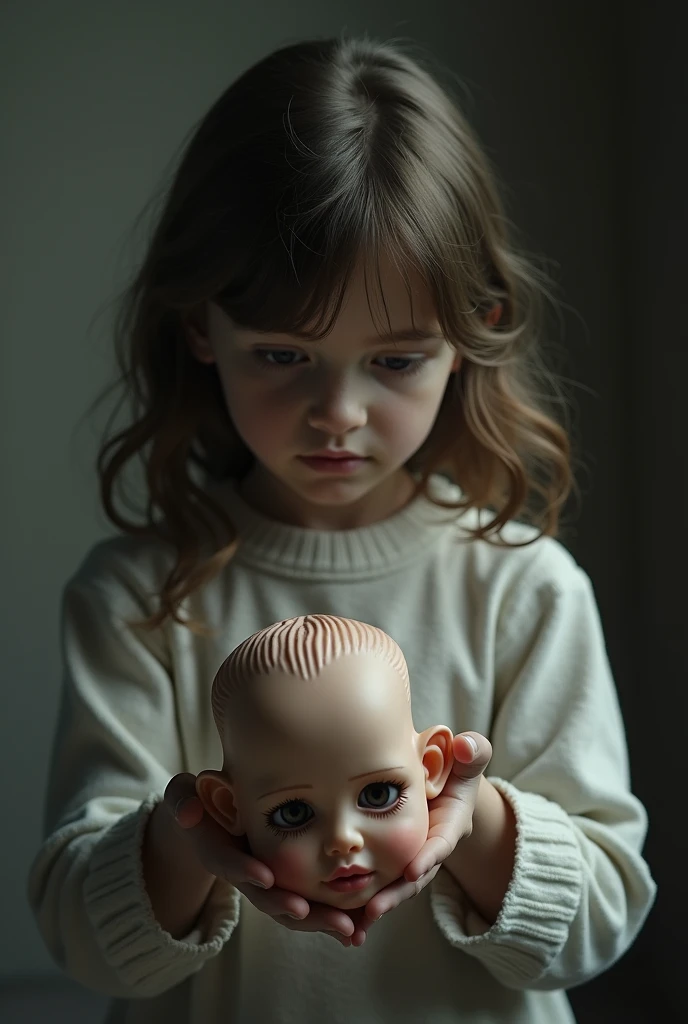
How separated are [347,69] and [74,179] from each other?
59 centimetres

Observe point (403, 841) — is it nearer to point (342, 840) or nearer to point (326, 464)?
point (342, 840)

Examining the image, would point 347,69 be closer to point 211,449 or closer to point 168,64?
point 211,449

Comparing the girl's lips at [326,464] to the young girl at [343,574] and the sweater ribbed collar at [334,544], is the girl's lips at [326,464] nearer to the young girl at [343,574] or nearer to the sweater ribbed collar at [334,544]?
the young girl at [343,574]

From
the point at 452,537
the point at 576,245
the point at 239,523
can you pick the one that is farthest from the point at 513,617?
the point at 576,245

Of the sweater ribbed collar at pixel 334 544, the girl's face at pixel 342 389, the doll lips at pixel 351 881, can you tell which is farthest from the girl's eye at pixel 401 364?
the doll lips at pixel 351 881

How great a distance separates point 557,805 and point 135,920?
363 millimetres

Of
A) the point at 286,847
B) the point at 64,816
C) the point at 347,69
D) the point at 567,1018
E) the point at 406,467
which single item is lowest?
the point at 567,1018

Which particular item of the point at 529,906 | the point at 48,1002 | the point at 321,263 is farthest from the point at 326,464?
the point at 48,1002

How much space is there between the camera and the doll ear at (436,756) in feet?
2.52

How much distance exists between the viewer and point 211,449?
1174 millimetres

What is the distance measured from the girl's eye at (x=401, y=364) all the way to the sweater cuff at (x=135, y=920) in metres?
0.40

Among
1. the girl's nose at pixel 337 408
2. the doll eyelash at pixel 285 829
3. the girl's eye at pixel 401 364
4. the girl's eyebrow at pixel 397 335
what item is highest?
the girl's eyebrow at pixel 397 335

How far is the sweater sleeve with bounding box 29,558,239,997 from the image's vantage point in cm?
92

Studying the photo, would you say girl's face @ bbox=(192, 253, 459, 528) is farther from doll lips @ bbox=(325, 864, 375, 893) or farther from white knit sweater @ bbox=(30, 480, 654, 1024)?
doll lips @ bbox=(325, 864, 375, 893)
